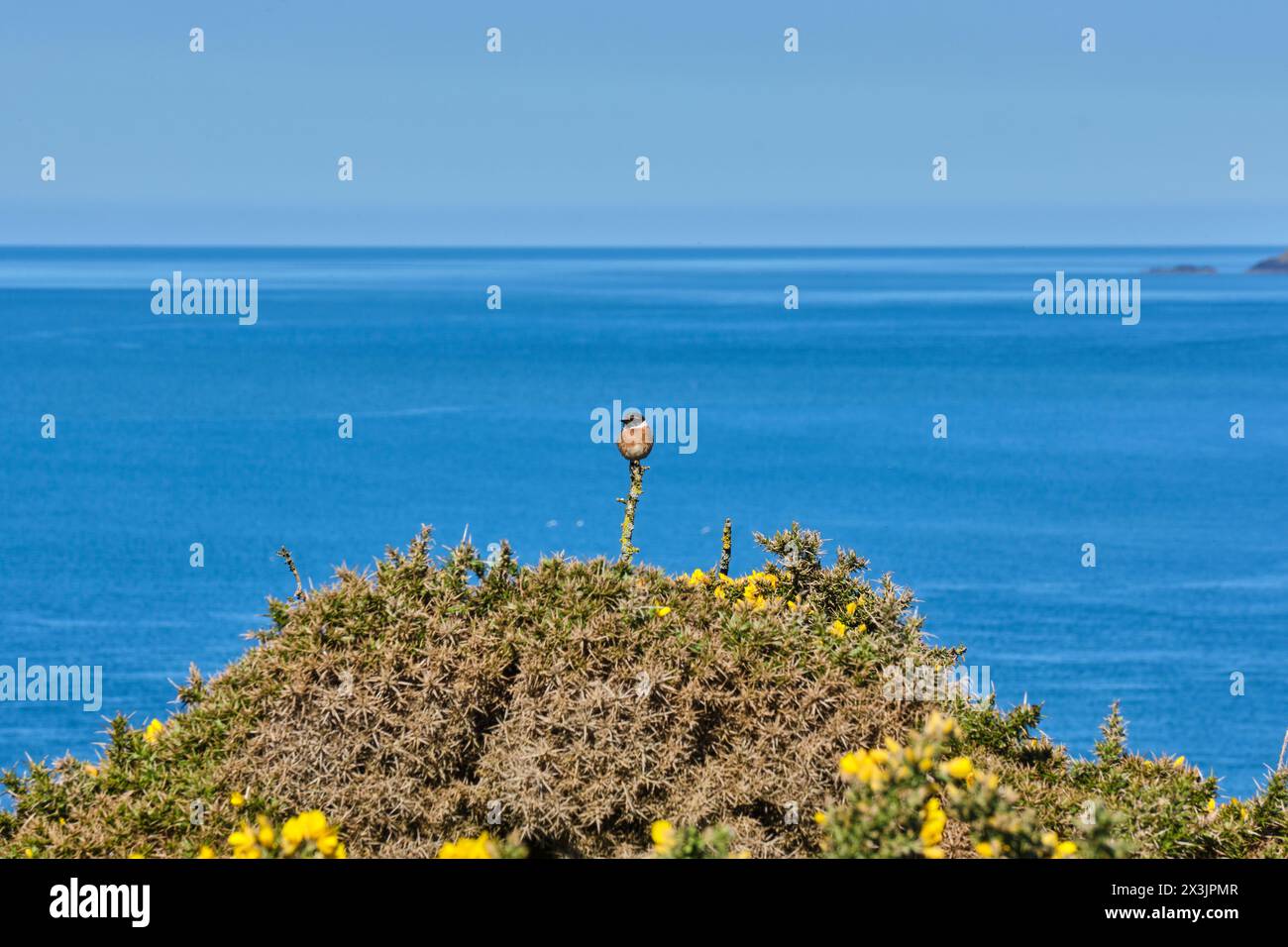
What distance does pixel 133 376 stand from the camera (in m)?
128

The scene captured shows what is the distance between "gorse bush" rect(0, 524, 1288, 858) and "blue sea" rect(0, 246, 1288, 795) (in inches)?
462

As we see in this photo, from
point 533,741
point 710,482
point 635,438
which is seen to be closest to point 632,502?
point 635,438

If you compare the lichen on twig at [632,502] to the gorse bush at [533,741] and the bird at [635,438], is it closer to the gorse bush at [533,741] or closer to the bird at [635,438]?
the bird at [635,438]

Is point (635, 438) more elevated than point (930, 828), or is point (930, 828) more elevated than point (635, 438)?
point (635, 438)

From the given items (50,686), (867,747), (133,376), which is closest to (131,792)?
(867,747)

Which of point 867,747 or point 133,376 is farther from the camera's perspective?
point 133,376

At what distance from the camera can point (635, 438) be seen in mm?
6809

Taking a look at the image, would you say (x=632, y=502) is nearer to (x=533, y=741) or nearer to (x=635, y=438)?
(x=635, y=438)

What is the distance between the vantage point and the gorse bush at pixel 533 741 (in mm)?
5117

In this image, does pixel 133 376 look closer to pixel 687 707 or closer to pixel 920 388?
pixel 920 388

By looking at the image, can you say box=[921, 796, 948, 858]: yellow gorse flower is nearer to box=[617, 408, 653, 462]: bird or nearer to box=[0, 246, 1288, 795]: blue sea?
box=[617, 408, 653, 462]: bird

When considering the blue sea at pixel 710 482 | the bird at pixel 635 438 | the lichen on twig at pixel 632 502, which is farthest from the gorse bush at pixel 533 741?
the blue sea at pixel 710 482

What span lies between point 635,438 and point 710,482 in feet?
249
